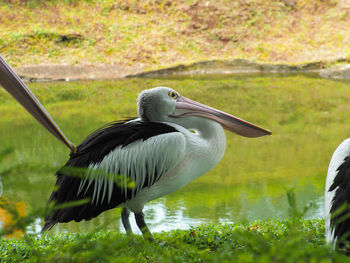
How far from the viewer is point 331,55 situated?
15.6 m

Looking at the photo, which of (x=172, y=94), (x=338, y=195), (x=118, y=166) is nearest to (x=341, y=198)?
(x=338, y=195)

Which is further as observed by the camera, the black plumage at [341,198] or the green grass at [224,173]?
the black plumage at [341,198]

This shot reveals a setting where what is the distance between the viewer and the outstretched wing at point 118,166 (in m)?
2.60

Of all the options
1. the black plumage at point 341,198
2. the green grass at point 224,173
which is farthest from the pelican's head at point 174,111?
the black plumage at point 341,198

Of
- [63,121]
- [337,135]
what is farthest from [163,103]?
[63,121]

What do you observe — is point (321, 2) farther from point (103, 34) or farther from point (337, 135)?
point (337, 135)

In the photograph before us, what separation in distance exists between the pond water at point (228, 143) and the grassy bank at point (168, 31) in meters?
2.35

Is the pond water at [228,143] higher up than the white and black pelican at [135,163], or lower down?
lower down

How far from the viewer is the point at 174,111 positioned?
297cm

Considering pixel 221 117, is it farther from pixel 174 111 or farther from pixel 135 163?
pixel 135 163

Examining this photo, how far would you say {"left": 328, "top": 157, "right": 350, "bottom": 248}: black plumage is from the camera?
1704mm

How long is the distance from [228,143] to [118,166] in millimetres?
4415

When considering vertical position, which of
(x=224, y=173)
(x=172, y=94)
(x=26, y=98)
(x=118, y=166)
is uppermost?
(x=26, y=98)

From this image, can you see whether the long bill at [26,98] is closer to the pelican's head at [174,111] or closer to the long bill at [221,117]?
the pelican's head at [174,111]
